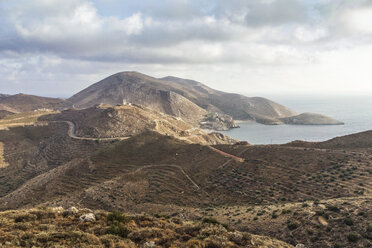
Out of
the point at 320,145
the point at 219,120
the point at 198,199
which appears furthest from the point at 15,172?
the point at 219,120

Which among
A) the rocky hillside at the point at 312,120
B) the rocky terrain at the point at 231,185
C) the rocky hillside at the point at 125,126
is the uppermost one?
the rocky hillside at the point at 312,120

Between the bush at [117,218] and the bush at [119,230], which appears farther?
the bush at [117,218]

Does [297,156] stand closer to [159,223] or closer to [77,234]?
[159,223]

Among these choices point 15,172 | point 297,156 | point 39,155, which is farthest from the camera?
point 39,155

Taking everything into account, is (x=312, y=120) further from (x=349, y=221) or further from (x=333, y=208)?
(x=349, y=221)

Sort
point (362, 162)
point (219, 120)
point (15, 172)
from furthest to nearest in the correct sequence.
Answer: point (219, 120), point (15, 172), point (362, 162)

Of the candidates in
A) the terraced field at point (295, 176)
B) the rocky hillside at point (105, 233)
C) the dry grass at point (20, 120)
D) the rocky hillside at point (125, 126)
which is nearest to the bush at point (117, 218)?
the rocky hillside at point (105, 233)

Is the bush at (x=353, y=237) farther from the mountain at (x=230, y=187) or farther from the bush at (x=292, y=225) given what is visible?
the bush at (x=292, y=225)

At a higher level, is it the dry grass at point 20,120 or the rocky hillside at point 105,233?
the dry grass at point 20,120
